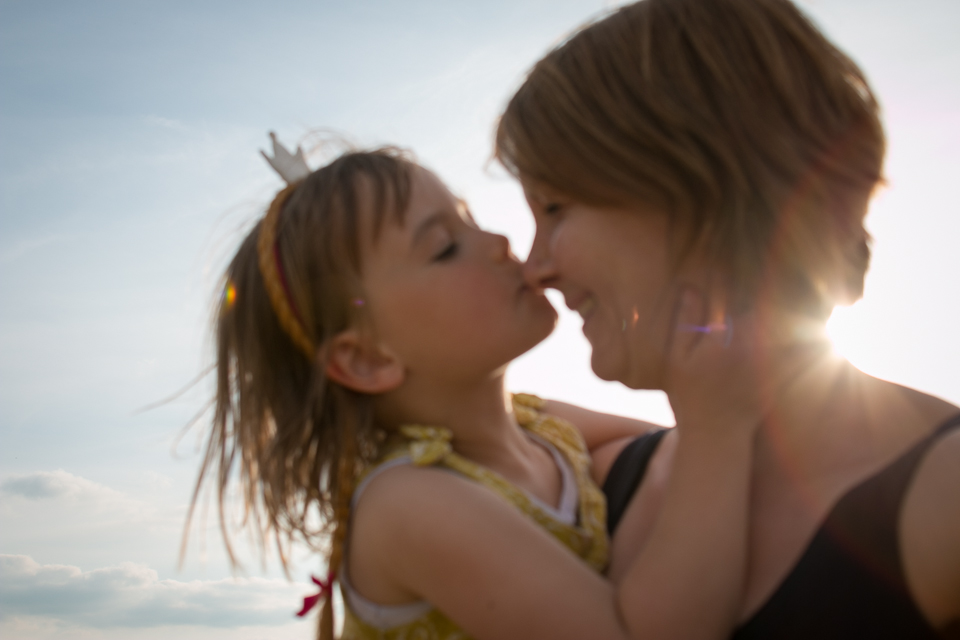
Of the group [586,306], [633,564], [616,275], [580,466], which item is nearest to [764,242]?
[616,275]

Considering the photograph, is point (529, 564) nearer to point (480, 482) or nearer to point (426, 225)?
point (480, 482)

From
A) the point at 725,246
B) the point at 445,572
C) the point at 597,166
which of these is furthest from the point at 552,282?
the point at 445,572

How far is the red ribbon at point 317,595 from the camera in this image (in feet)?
9.37

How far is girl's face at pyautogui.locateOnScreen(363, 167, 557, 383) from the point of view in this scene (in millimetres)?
2900

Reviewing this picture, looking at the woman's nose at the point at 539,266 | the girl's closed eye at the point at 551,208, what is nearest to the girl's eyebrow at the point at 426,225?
the woman's nose at the point at 539,266

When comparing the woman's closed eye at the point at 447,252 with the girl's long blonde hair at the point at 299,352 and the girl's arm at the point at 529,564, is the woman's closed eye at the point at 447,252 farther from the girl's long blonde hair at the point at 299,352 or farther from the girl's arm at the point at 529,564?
the girl's arm at the point at 529,564

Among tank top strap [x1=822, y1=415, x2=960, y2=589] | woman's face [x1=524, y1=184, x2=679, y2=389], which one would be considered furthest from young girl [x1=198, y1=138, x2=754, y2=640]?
tank top strap [x1=822, y1=415, x2=960, y2=589]

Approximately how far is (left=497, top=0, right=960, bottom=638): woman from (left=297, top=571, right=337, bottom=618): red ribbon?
1116 millimetres

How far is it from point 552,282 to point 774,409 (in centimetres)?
94

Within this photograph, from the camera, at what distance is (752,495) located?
217 centimetres

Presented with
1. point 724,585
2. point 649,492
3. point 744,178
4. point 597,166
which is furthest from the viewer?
point 649,492

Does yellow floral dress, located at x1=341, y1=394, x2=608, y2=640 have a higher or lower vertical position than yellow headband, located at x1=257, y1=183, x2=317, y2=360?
lower

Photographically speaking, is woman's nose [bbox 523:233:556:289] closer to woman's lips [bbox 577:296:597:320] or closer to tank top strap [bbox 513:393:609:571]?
woman's lips [bbox 577:296:597:320]

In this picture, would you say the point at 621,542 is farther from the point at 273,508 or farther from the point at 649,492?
the point at 273,508
